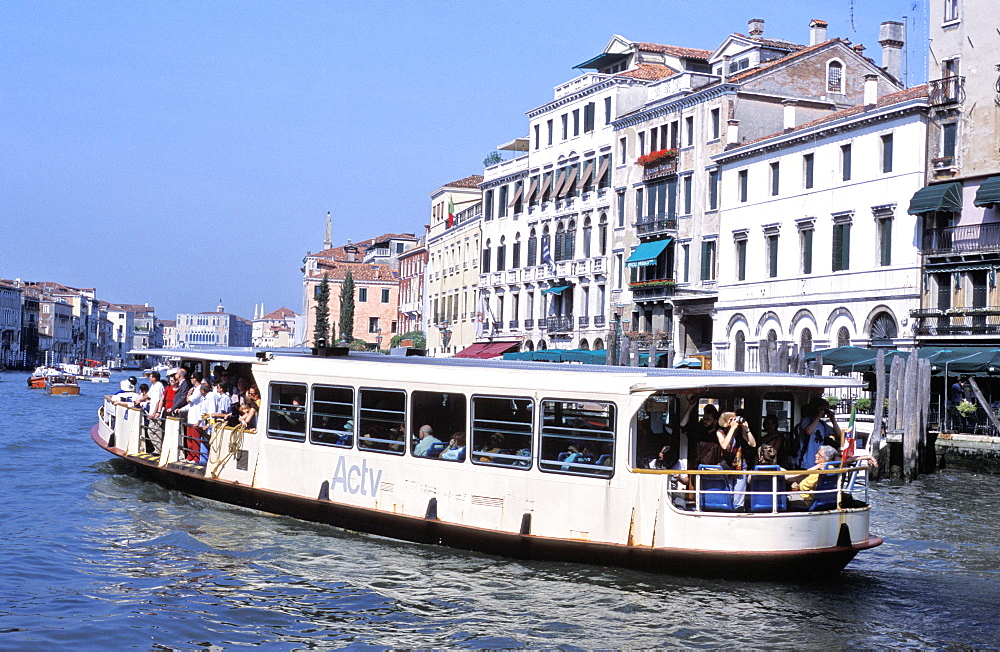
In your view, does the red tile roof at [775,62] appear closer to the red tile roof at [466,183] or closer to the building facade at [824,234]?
the building facade at [824,234]

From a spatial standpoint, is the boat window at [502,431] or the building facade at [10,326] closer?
the boat window at [502,431]

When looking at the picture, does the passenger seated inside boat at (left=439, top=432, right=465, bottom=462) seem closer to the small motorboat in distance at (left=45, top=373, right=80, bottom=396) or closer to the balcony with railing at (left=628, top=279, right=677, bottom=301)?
the balcony with railing at (left=628, top=279, right=677, bottom=301)

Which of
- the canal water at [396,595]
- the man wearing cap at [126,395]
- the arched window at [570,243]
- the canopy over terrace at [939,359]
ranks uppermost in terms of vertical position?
the arched window at [570,243]

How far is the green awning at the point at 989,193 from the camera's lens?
3103 centimetres

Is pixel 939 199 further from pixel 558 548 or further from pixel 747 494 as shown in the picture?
pixel 558 548

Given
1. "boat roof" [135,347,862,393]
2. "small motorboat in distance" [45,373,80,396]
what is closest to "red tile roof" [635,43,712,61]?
"small motorboat in distance" [45,373,80,396]

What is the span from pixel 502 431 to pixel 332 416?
2.79 m

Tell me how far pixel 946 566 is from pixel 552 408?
532 cm

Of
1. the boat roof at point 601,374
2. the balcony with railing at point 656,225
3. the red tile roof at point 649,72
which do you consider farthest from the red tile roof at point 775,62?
the boat roof at point 601,374

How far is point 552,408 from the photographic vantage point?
41.4 ft

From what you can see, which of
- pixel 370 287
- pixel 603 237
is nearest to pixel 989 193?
pixel 603 237

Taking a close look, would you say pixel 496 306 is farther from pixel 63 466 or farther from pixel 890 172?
pixel 63 466

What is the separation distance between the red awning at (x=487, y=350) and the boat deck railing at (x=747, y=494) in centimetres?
4272

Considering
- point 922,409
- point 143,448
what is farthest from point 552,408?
point 922,409
